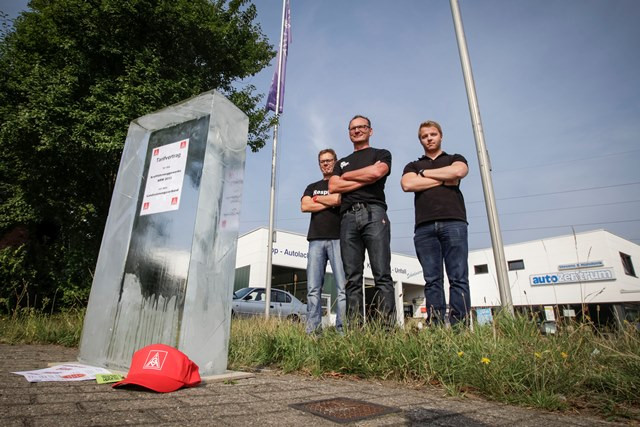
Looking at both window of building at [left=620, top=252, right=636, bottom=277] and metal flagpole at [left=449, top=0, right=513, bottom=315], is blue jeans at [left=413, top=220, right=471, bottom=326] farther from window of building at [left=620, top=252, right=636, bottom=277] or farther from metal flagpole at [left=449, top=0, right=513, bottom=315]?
window of building at [left=620, top=252, right=636, bottom=277]

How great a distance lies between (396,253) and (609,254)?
1436cm

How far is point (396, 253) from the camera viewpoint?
2952 cm

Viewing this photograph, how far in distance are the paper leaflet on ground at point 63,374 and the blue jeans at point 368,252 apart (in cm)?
188

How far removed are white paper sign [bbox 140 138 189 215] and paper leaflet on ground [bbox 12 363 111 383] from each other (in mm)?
1072

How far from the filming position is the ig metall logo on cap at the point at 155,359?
1.84 metres

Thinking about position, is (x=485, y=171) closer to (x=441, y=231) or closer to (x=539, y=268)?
(x=441, y=231)

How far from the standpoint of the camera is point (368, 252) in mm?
3275

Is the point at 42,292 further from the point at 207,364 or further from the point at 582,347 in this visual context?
the point at 582,347

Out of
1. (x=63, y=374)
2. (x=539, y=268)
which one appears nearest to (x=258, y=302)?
(x=63, y=374)

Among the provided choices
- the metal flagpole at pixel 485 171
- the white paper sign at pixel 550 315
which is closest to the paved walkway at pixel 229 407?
the white paper sign at pixel 550 315

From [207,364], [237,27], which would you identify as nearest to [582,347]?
[207,364]

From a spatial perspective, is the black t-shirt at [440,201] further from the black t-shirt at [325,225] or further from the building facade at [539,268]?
the building facade at [539,268]

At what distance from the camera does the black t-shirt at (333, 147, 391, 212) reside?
11.0 ft

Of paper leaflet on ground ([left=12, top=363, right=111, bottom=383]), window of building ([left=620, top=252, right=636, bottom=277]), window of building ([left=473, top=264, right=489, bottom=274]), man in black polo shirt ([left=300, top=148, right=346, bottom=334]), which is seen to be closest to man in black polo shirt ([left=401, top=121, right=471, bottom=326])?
man in black polo shirt ([left=300, top=148, right=346, bottom=334])
